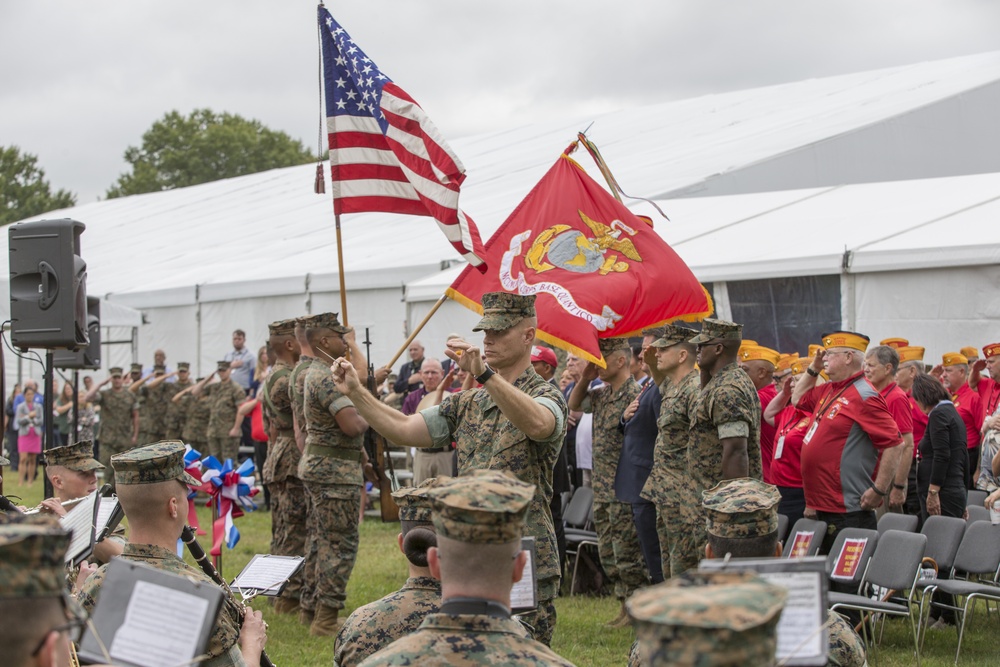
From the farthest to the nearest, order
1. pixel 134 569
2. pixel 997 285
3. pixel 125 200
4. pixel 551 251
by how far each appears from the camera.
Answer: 1. pixel 125 200
2. pixel 997 285
3. pixel 551 251
4. pixel 134 569

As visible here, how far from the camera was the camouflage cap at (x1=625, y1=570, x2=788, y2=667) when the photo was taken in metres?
1.85

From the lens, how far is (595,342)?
7.96m

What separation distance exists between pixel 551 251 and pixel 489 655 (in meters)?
6.40

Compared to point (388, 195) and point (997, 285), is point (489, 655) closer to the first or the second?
point (388, 195)

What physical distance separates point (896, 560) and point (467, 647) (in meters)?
5.17

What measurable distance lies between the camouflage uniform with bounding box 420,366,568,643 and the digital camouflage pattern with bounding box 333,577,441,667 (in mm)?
1062

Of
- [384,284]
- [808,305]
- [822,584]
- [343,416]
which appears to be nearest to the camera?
[822,584]

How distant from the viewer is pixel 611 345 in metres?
8.45

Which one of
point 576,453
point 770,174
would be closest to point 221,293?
point 770,174

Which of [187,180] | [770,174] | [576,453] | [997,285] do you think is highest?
[187,180]

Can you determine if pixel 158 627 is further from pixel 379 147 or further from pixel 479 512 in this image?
pixel 379 147

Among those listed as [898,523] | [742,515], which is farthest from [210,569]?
[898,523]

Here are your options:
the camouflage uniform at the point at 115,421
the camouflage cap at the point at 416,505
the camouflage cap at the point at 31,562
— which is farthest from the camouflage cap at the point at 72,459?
the camouflage uniform at the point at 115,421

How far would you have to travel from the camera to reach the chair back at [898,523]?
7582 millimetres
